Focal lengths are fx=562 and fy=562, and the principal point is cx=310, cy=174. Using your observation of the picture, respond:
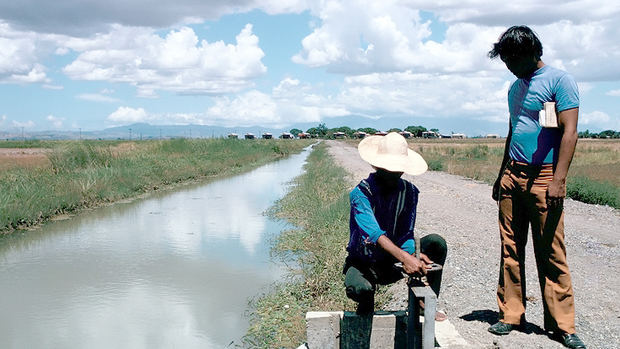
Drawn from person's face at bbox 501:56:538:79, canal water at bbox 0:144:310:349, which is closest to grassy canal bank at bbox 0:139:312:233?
canal water at bbox 0:144:310:349

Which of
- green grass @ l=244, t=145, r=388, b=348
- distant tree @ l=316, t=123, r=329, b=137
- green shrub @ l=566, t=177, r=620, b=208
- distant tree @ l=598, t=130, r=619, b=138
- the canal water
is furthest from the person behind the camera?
distant tree @ l=316, t=123, r=329, b=137

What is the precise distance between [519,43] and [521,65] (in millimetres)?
146

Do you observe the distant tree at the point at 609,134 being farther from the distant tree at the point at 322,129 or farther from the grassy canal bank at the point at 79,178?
the grassy canal bank at the point at 79,178

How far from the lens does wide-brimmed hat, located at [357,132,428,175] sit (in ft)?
10.3

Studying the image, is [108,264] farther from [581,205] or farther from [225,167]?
[225,167]

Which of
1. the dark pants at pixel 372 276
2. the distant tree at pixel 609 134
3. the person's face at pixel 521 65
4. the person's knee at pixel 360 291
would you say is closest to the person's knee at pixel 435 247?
the dark pants at pixel 372 276

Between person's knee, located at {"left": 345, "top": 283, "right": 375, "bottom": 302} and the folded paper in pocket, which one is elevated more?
the folded paper in pocket

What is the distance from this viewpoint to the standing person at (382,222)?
316 cm

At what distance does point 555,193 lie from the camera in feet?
10.5

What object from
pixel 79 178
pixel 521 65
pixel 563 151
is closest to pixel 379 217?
pixel 563 151

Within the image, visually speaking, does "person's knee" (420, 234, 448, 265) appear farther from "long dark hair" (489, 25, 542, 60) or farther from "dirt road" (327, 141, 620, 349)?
"long dark hair" (489, 25, 542, 60)

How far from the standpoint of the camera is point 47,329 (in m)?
5.39

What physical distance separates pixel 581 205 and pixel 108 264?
30.3ft

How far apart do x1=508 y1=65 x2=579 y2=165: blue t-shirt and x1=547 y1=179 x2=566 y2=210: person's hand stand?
0.55ft
